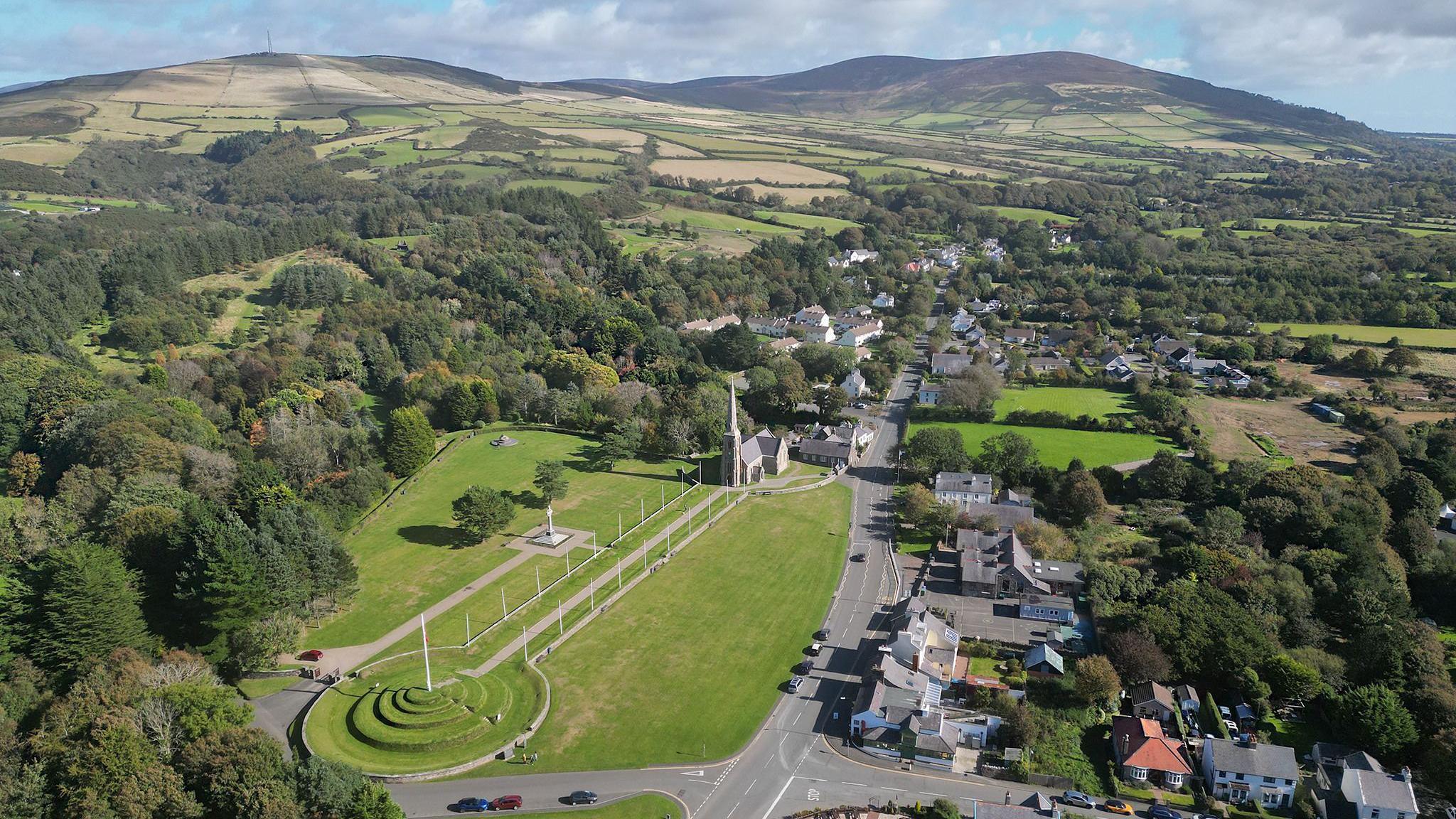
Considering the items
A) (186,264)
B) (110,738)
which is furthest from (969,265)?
(110,738)

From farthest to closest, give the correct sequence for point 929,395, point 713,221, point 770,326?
1. point 713,221
2. point 770,326
3. point 929,395

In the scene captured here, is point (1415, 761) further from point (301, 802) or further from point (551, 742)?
point (301, 802)

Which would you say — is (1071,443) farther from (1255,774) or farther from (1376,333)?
(1376,333)

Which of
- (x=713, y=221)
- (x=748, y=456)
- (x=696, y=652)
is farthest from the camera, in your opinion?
(x=713, y=221)

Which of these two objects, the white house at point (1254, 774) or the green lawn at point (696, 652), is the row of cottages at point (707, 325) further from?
the white house at point (1254, 774)

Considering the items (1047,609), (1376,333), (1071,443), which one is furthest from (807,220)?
(1047,609)

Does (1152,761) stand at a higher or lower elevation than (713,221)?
lower

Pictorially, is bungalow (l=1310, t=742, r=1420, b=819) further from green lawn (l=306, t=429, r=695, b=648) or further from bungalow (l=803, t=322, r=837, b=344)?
bungalow (l=803, t=322, r=837, b=344)
